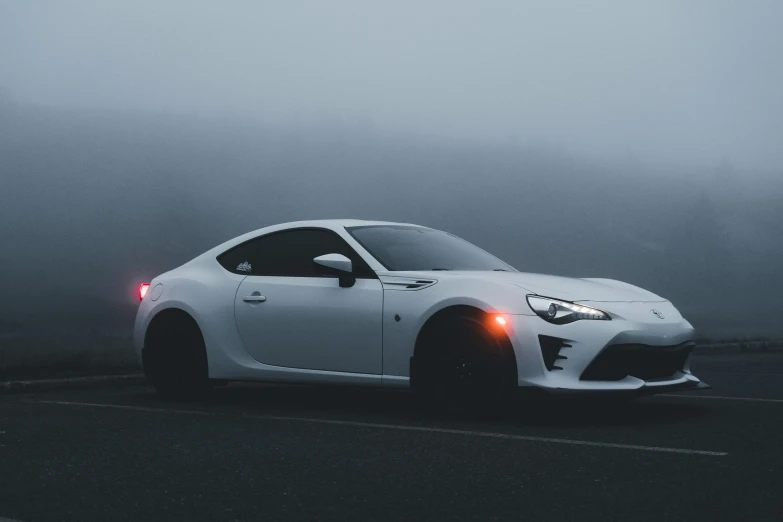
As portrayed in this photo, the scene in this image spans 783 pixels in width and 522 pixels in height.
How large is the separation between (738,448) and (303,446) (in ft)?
7.87

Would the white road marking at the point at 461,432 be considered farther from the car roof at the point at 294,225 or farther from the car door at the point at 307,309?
the car roof at the point at 294,225

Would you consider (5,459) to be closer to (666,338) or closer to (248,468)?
(248,468)

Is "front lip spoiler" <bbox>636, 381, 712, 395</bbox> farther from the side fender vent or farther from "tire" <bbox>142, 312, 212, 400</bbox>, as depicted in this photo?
"tire" <bbox>142, 312, 212, 400</bbox>

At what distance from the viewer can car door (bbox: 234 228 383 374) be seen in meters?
7.36

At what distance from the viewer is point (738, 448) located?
18.4 feet

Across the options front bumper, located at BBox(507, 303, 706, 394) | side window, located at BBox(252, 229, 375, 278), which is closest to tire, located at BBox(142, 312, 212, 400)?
side window, located at BBox(252, 229, 375, 278)

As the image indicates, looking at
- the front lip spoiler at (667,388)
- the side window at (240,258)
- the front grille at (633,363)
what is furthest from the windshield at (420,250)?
the front lip spoiler at (667,388)

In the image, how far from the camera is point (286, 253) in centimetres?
814

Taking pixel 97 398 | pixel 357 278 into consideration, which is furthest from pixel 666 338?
pixel 97 398

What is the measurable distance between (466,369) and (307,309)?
4.70 ft

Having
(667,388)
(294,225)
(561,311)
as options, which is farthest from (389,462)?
(294,225)

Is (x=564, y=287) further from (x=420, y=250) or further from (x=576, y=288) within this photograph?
(x=420, y=250)

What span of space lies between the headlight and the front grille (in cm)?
24

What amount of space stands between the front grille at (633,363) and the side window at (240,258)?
3.02 meters
